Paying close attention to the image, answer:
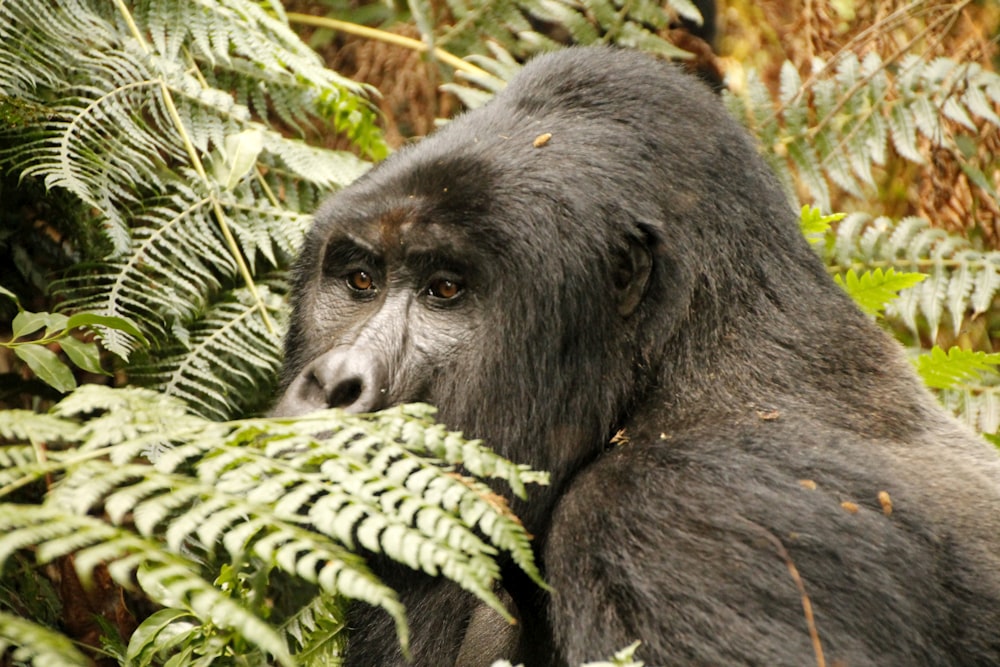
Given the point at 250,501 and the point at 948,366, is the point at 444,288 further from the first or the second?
the point at 948,366

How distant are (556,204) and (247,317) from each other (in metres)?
1.32

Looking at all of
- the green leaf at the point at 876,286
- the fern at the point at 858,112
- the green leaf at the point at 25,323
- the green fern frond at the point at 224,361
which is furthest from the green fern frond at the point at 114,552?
the fern at the point at 858,112

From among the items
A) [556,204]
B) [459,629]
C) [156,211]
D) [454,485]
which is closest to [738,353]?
[556,204]

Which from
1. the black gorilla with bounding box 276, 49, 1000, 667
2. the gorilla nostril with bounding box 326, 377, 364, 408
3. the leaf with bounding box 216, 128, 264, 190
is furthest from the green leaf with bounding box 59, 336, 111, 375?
the leaf with bounding box 216, 128, 264, 190

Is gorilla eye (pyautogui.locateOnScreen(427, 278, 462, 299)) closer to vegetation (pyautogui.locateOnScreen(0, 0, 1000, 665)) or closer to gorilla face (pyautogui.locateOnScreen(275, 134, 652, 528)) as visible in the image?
→ gorilla face (pyautogui.locateOnScreen(275, 134, 652, 528))

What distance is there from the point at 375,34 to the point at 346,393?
2.84 meters

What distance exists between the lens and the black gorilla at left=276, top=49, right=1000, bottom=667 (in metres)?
1.99

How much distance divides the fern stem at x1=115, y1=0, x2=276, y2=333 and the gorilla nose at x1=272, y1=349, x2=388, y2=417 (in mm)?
1072

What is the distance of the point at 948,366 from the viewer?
10.9ft

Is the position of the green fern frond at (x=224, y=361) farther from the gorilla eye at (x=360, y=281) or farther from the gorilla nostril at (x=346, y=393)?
the gorilla nostril at (x=346, y=393)

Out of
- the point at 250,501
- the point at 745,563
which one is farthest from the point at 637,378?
the point at 250,501

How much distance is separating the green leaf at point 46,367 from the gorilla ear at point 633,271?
1.23 m

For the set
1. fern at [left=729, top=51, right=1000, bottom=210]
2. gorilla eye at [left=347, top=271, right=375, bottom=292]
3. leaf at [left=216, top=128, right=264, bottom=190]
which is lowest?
gorilla eye at [left=347, top=271, right=375, bottom=292]

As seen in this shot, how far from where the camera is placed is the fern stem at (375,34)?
4.61 m
